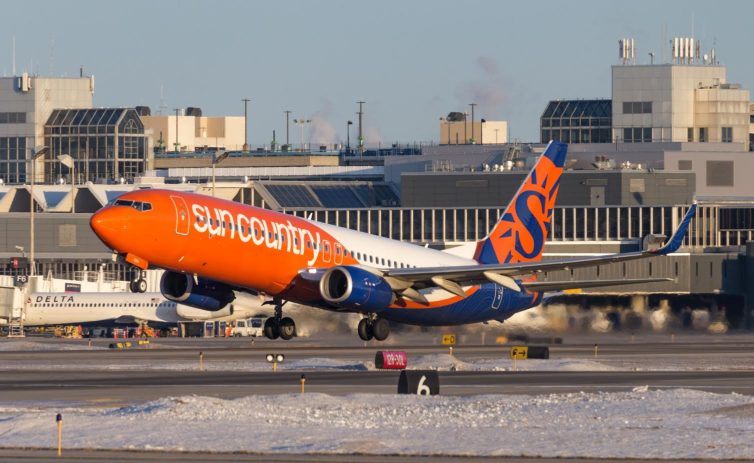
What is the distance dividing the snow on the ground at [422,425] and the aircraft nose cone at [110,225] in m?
8.84

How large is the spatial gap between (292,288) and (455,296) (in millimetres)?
13395

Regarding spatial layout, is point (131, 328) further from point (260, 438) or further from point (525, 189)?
point (260, 438)

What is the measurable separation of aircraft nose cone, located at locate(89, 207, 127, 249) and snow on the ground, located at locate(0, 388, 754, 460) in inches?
348

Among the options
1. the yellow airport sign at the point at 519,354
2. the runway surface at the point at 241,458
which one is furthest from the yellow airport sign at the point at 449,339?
the runway surface at the point at 241,458

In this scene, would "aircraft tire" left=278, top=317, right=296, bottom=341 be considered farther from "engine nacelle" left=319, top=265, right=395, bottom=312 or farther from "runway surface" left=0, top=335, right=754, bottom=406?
"engine nacelle" left=319, top=265, right=395, bottom=312

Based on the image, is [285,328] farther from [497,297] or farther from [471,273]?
[497,297]

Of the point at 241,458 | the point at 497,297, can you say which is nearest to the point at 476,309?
the point at 497,297

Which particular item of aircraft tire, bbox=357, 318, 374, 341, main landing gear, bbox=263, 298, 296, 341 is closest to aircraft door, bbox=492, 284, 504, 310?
aircraft tire, bbox=357, 318, 374, 341

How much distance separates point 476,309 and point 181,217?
23.5m

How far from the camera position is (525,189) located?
94438 mm

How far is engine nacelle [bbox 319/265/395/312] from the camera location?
2928 inches

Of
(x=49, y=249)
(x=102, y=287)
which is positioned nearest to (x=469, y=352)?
(x=102, y=287)

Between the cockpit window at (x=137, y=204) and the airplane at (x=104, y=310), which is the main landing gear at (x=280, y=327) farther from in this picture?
the airplane at (x=104, y=310)

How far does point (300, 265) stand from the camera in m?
74.6
